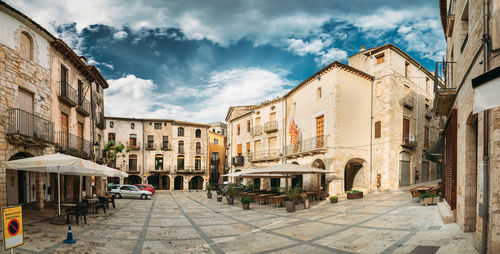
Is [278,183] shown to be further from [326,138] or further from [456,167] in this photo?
[456,167]

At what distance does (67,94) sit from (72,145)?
3.18 m

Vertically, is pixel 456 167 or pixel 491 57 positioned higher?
pixel 491 57

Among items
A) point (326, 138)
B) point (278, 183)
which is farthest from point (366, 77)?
point (278, 183)

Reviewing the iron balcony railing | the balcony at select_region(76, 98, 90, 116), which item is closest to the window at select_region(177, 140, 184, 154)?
the balcony at select_region(76, 98, 90, 116)

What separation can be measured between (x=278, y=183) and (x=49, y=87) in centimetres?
2341

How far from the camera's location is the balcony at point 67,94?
15695mm

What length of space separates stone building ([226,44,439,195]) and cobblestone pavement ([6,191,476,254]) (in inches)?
401

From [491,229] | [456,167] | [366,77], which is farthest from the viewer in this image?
[366,77]

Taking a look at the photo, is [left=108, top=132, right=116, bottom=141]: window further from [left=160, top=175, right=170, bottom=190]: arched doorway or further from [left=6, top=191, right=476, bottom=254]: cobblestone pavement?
[left=6, top=191, right=476, bottom=254]: cobblestone pavement

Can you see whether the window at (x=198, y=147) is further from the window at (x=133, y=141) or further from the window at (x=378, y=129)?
the window at (x=378, y=129)

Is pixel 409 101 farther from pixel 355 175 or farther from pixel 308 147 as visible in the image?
pixel 308 147

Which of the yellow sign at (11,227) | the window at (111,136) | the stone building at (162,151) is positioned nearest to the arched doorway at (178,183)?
the stone building at (162,151)

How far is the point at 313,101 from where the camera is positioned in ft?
79.3

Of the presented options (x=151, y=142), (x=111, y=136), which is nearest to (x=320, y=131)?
(x=151, y=142)
